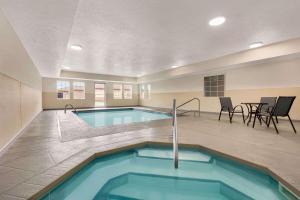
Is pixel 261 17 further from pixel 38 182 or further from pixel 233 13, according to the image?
pixel 38 182

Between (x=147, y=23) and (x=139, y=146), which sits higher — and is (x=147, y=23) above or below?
above

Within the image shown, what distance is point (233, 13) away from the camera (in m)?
2.99

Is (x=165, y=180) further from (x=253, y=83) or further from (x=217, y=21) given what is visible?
(x=253, y=83)

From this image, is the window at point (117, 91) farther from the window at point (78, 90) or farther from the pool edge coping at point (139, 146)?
the pool edge coping at point (139, 146)

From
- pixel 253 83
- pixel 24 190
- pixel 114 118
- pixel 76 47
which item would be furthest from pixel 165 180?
pixel 253 83

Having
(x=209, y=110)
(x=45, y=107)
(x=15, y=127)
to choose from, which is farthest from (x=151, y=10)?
(x=45, y=107)

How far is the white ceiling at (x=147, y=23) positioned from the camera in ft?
8.30

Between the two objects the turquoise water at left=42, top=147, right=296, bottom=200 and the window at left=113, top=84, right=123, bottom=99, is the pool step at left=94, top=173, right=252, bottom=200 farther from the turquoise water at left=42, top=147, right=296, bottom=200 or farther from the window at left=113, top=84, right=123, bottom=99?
the window at left=113, top=84, right=123, bottom=99

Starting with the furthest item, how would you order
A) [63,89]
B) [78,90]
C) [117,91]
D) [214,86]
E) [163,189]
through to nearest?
[117,91]
[78,90]
[63,89]
[214,86]
[163,189]

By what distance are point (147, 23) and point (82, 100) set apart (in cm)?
972

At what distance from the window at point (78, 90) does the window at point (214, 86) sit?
29.1ft

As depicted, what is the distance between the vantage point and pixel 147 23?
3.38 m

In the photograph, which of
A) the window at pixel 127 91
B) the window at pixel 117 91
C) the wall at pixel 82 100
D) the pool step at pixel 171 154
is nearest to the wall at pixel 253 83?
the pool step at pixel 171 154

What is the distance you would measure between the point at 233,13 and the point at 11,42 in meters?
4.41
